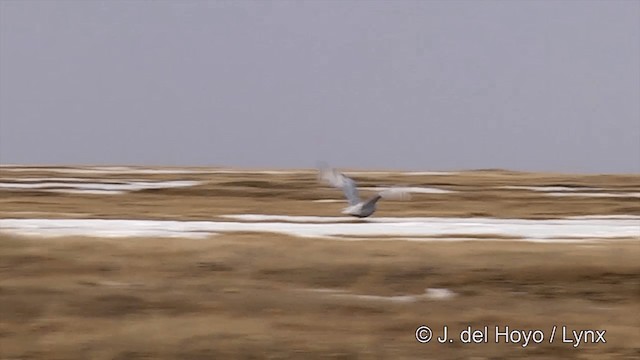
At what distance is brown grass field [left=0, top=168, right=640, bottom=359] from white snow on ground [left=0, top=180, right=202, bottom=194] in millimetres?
8198

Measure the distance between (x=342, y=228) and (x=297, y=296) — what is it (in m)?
3.77

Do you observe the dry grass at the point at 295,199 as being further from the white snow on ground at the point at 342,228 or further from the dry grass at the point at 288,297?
the dry grass at the point at 288,297

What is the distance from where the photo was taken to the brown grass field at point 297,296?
830cm

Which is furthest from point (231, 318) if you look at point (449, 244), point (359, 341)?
point (449, 244)

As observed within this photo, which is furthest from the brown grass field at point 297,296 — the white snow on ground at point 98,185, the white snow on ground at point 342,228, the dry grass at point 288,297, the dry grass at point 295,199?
the white snow on ground at point 98,185

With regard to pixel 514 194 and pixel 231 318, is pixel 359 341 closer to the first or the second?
pixel 231 318

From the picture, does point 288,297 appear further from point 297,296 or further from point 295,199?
point 295,199

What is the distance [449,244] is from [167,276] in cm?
316

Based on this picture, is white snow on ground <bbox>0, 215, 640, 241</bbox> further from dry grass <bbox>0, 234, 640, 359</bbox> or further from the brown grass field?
dry grass <bbox>0, 234, 640, 359</bbox>

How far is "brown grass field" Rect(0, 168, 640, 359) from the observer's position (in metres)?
8.30

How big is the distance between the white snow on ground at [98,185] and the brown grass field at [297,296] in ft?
26.9

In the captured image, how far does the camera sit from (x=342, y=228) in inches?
509

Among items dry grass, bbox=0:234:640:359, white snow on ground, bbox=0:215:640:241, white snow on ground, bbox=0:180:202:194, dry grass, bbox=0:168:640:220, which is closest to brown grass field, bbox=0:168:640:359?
dry grass, bbox=0:234:640:359

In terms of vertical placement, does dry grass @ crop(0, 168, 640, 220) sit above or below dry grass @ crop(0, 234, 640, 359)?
above
